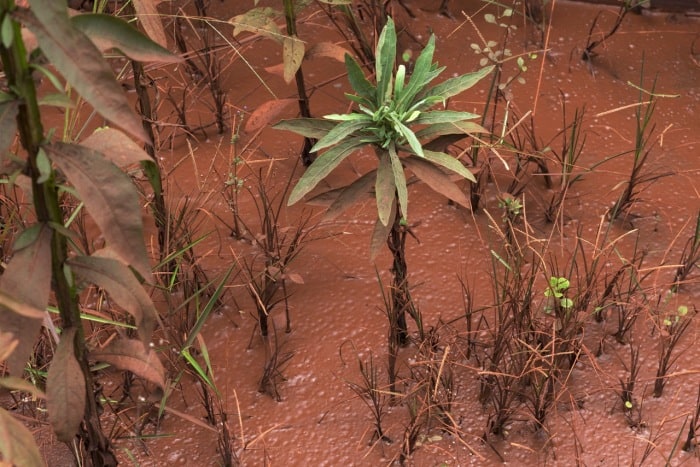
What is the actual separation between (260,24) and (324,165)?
0.60 m

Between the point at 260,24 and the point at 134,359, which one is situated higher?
the point at 260,24

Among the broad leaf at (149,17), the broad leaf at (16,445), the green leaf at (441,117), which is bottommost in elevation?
the broad leaf at (16,445)

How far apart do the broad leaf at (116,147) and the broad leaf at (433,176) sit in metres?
0.75

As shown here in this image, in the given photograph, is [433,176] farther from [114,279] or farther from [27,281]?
[27,281]

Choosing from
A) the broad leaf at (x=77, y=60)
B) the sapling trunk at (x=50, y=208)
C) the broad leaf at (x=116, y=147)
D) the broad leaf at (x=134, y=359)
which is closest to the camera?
the broad leaf at (x=77, y=60)

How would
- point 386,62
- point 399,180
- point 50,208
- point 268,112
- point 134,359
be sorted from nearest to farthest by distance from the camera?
point 50,208 < point 134,359 < point 399,180 < point 386,62 < point 268,112

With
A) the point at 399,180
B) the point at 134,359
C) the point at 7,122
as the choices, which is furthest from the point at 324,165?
the point at 7,122

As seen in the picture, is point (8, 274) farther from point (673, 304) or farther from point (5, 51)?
point (673, 304)

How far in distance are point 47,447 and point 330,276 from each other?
2.90 ft

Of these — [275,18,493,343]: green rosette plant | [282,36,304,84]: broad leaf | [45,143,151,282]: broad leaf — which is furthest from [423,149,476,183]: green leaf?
[45,143,151,282]: broad leaf

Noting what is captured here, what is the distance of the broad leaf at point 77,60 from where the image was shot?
4.44 feet

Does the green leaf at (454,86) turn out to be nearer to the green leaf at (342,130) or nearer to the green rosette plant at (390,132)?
the green rosette plant at (390,132)

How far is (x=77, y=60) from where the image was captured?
4.51 feet

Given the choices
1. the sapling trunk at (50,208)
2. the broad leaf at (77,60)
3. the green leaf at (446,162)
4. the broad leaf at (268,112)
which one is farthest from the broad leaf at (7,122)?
the broad leaf at (268,112)
